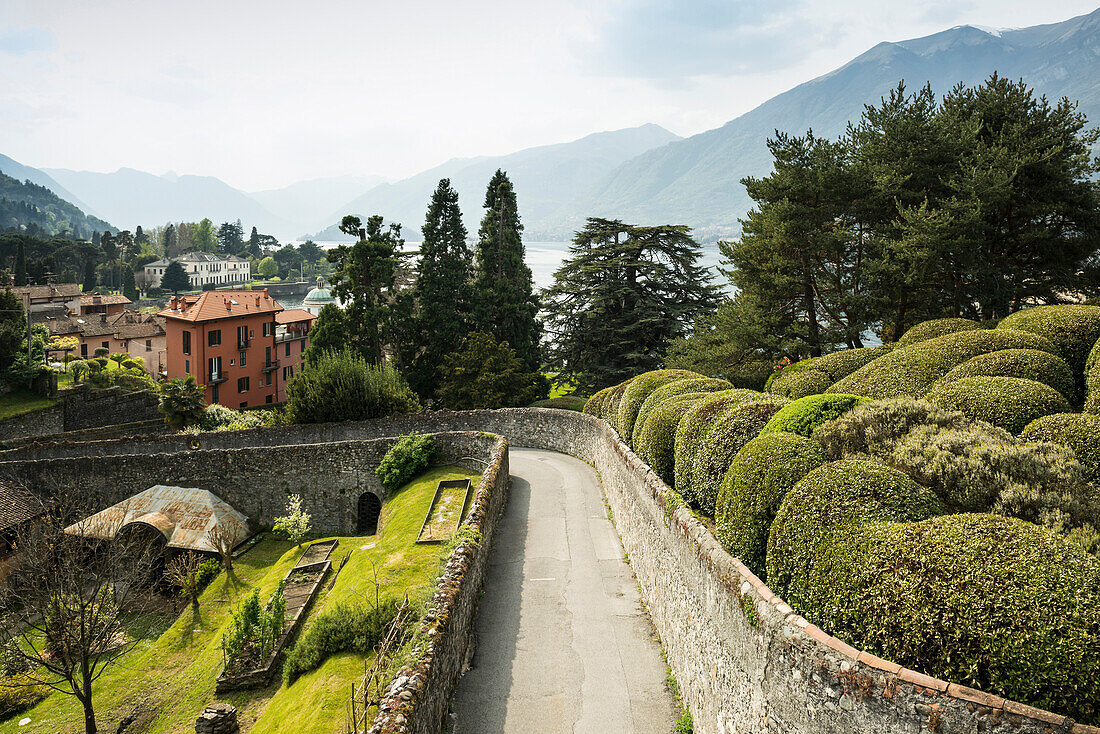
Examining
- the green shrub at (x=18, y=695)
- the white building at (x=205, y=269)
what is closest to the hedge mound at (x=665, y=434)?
the green shrub at (x=18, y=695)

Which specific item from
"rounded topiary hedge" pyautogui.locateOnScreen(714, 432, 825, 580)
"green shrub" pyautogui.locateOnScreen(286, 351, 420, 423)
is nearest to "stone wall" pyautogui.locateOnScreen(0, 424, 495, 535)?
"green shrub" pyautogui.locateOnScreen(286, 351, 420, 423)

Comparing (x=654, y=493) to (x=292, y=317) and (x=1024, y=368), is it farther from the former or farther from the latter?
(x=292, y=317)

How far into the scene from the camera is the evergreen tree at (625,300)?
41594 millimetres

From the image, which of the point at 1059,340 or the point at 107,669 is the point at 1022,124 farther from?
the point at 107,669

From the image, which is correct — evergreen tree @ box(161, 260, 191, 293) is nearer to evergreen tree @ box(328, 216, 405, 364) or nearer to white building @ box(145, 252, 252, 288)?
white building @ box(145, 252, 252, 288)

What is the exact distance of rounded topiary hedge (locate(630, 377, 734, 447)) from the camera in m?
17.3

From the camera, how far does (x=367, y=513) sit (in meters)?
25.3

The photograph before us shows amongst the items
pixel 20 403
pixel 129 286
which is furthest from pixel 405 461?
pixel 129 286

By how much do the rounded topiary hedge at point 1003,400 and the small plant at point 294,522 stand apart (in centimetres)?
2101

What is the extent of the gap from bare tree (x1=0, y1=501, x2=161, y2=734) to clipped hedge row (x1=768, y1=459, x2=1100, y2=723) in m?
15.2

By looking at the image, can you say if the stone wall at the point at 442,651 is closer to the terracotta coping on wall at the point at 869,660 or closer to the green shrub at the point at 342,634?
the green shrub at the point at 342,634

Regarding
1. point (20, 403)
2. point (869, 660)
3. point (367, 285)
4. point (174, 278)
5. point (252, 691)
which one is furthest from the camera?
point (174, 278)

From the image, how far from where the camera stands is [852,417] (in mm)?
9633

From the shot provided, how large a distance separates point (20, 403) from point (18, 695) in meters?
31.4
